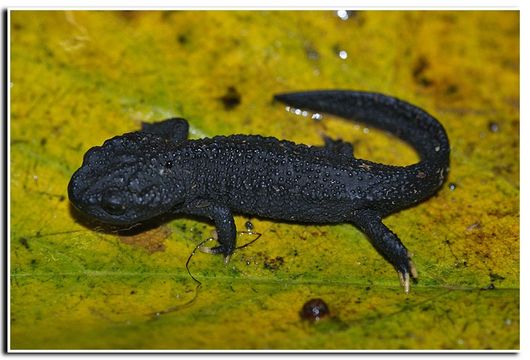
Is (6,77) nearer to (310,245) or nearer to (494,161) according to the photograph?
(310,245)

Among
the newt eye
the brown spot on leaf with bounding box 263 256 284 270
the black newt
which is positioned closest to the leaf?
the brown spot on leaf with bounding box 263 256 284 270

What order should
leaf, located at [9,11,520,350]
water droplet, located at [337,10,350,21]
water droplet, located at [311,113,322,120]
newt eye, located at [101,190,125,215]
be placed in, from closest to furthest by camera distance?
leaf, located at [9,11,520,350] < newt eye, located at [101,190,125,215] < water droplet, located at [311,113,322,120] < water droplet, located at [337,10,350,21]

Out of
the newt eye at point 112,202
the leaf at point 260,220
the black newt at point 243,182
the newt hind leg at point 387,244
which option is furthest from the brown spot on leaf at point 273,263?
the newt eye at point 112,202

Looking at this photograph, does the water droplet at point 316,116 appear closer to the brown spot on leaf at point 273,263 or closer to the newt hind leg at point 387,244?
the newt hind leg at point 387,244

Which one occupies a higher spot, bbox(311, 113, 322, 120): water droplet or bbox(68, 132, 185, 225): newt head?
bbox(311, 113, 322, 120): water droplet

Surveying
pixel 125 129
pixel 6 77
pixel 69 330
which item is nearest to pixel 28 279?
pixel 69 330

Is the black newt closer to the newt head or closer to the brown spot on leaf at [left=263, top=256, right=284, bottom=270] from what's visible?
the newt head
